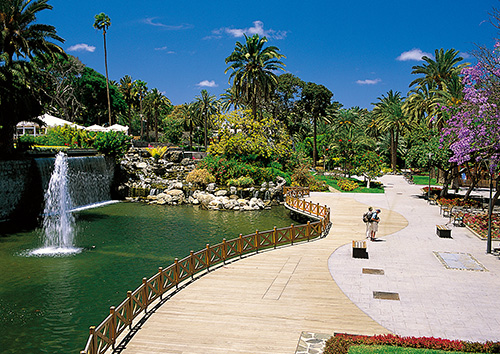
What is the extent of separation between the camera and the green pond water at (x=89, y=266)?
13.3 metres

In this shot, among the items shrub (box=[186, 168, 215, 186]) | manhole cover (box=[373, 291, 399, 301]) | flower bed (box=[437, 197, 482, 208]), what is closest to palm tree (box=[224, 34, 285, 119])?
shrub (box=[186, 168, 215, 186])

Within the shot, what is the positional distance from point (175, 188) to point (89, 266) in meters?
23.6

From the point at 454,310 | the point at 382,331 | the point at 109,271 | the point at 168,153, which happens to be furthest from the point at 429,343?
the point at 168,153

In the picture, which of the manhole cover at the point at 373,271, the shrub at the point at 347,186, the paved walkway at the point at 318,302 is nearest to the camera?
the paved walkway at the point at 318,302

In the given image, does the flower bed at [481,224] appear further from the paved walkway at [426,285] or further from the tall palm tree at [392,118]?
the tall palm tree at [392,118]

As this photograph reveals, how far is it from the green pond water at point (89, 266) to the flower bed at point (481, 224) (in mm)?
13120

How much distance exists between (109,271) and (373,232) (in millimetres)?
14424

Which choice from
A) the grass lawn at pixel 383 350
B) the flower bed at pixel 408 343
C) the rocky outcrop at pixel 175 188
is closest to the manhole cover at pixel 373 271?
the flower bed at pixel 408 343

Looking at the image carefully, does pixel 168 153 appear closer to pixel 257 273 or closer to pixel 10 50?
pixel 10 50

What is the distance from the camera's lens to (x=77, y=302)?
15523mm

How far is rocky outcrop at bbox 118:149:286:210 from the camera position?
39.2 m

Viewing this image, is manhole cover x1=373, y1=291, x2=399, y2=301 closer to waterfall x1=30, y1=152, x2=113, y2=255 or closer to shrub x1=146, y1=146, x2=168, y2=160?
waterfall x1=30, y1=152, x2=113, y2=255

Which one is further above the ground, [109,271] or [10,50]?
[10,50]

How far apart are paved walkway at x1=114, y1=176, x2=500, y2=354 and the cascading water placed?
1396cm
